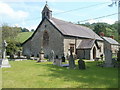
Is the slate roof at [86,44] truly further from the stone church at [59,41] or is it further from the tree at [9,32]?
the tree at [9,32]

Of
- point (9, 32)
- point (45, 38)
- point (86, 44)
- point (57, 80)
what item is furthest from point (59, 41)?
point (9, 32)

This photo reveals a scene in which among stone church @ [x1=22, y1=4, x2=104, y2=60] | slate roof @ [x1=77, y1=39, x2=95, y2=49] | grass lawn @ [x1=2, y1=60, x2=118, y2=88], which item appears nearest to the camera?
grass lawn @ [x1=2, y1=60, x2=118, y2=88]

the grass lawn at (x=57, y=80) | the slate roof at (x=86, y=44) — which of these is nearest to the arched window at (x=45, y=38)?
the slate roof at (x=86, y=44)

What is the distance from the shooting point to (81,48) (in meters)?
28.4

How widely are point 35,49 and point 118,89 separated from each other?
2728cm

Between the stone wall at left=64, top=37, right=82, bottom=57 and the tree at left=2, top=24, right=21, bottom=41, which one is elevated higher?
the tree at left=2, top=24, right=21, bottom=41

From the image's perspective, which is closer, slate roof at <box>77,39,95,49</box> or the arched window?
slate roof at <box>77,39,95,49</box>

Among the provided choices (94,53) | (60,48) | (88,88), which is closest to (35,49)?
(60,48)

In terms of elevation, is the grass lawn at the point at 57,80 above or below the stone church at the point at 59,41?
below

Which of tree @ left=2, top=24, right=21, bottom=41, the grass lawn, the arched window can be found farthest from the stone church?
tree @ left=2, top=24, right=21, bottom=41

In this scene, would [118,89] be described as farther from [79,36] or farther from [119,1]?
[79,36]

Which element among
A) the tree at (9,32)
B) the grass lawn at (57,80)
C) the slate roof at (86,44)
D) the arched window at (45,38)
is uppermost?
the tree at (9,32)

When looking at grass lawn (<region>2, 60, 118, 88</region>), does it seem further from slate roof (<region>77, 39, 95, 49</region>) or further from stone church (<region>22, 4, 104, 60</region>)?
slate roof (<region>77, 39, 95, 49</region>)

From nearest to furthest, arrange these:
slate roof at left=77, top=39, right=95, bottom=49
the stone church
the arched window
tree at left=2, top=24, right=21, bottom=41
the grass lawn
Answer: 1. the grass lawn
2. slate roof at left=77, top=39, right=95, bottom=49
3. the stone church
4. the arched window
5. tree at left=2, top=24, right=21, bottom=41
